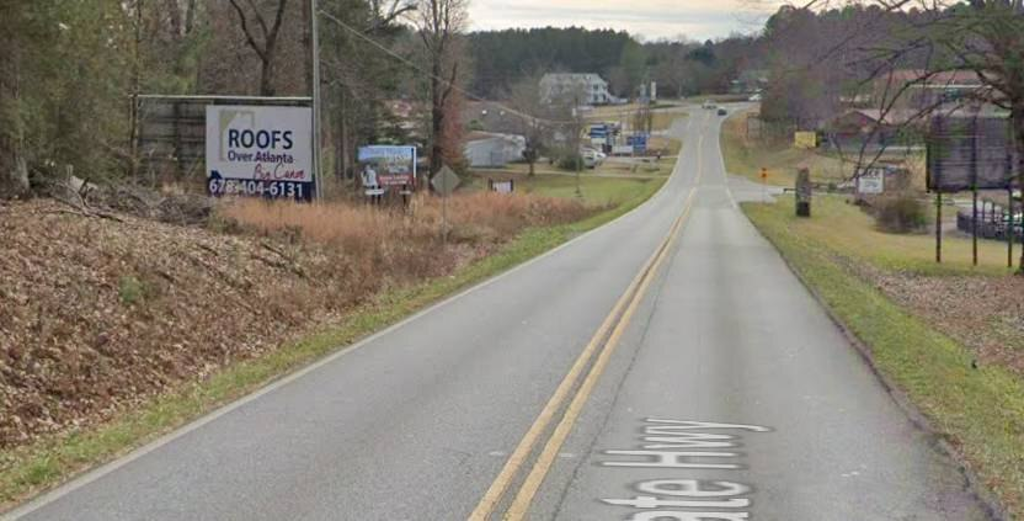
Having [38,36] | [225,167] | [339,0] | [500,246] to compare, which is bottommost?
[500,246]

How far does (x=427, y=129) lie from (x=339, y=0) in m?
25.4

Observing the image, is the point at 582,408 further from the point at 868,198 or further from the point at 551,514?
the point at 868,198

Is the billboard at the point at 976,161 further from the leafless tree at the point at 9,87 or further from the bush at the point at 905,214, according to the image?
the bush at the point at 905,214

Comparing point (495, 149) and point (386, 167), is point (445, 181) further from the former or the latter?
point (495, 149)

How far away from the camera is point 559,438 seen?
30.5 feet

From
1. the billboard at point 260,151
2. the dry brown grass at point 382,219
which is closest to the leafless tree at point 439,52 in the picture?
the dry brown grass at point 382,219

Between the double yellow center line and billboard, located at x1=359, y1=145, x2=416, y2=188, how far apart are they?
26573mm

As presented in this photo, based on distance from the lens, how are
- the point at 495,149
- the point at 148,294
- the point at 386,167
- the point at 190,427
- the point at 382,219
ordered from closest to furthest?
the point at 190,427, the point at 148,294, the point at 382,219, the point at 386,167, the point at 495,149

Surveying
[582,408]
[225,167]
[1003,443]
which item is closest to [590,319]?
[582,408]

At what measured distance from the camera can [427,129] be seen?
81750 mm

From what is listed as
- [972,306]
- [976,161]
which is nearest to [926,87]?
[972,306]

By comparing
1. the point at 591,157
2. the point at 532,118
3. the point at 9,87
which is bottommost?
the point at 591,157

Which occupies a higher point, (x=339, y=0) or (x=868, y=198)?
(x=339, y=0)

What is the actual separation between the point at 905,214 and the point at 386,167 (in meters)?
33.3
